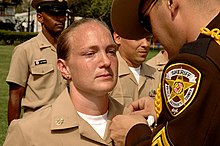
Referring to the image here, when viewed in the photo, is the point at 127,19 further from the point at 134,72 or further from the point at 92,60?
the point at 134,72

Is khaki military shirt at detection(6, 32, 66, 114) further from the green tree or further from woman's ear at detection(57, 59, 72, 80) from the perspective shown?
the green tree

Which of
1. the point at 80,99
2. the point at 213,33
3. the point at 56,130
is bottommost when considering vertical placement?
the point at 56,130

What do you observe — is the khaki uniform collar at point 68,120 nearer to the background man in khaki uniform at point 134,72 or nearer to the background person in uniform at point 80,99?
the background person in uniform at point 80,99

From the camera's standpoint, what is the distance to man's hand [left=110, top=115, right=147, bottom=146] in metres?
2.02

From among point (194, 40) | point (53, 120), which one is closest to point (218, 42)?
point (194, 40)

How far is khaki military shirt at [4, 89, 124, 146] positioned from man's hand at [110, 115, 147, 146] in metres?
0.46

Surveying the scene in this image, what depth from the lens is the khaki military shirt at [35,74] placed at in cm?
455

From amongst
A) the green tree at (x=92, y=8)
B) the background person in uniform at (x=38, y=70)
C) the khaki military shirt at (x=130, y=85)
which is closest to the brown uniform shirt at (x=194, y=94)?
the khaki military shirt at (x=130, y=85)

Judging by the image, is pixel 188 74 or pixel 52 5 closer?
pixel 188 74

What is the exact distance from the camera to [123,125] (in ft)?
6.79

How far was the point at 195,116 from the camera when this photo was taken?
1.55m

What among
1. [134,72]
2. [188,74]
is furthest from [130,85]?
[188,74]

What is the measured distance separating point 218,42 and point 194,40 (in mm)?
95

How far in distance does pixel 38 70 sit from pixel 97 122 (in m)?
1.99
